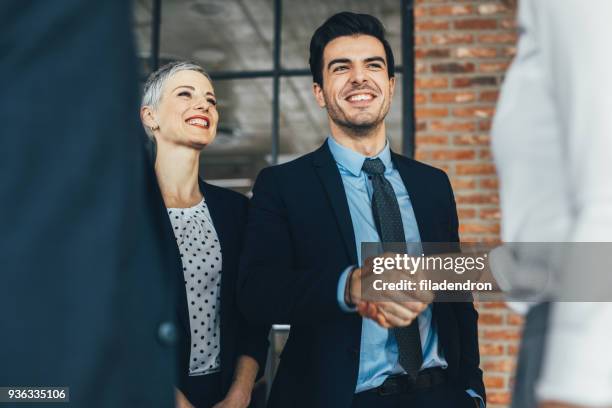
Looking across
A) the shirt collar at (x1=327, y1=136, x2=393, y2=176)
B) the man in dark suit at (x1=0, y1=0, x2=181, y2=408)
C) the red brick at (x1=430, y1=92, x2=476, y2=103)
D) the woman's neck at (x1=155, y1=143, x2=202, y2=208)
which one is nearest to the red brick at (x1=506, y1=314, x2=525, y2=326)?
the red brick at (x1=430, y1=92, x2=476, y2=103)

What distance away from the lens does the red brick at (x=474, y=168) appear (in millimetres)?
3861

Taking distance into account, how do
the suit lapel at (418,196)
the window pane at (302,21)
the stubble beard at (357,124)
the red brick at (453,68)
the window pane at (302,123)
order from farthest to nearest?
the window pane at (302,123) < the window pane at (302,21) < the red brick at (453,68) < the stubble beard at (357,124) < the suit lapel at (418,196)

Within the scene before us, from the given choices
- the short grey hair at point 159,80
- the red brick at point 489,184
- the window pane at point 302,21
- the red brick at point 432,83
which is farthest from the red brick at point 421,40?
the short grey hair at point 159,80

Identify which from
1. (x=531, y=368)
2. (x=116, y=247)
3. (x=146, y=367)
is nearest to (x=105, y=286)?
(x=116, y=247)

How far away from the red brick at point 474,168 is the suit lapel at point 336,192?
6.01ft

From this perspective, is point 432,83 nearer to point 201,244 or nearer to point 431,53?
point 431,53

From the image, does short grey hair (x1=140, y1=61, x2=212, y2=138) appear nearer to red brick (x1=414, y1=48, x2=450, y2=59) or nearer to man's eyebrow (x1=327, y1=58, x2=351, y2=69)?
man's eyebrow (x1=327, y1=58, x2=351, y2=69)

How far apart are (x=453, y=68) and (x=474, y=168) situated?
598 mm

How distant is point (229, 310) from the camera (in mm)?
2219

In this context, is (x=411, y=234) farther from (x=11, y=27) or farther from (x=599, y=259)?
(x=11, y=27)

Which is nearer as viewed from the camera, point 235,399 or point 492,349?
point 235,399

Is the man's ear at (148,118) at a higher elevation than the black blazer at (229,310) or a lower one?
higher

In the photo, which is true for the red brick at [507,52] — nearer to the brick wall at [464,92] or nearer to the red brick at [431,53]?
Result: the brick wall at [464,92]

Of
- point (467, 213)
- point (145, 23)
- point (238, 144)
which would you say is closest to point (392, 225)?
point (467, 213)
